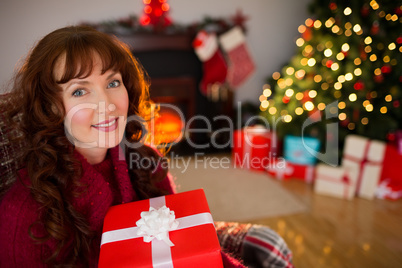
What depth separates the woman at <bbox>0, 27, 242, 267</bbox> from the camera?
2.67 ft

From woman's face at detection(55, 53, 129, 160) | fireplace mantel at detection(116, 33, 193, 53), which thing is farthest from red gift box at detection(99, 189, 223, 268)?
fireplace mantel at detection(116, 33, 193, 53)

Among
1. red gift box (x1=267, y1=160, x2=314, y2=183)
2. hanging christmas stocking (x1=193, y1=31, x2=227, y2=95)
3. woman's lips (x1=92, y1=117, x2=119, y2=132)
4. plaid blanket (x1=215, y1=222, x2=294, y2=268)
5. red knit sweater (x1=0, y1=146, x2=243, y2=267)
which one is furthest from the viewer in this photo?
hanging christmas stocking (x1=193, y1=31, x2=227, y2=95)

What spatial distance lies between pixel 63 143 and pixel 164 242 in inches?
18.3

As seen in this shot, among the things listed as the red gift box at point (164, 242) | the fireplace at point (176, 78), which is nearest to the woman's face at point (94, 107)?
the red gift box at point (164, 242)

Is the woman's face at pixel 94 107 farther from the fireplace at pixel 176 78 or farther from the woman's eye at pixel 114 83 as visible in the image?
the fireplace at pixel 176 78

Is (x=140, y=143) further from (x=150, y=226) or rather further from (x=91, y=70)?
(x=150, y=226)

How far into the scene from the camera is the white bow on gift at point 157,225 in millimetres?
711

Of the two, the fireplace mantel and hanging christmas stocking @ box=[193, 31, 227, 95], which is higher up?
the fireplace mantel

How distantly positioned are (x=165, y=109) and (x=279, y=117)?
4.37ft

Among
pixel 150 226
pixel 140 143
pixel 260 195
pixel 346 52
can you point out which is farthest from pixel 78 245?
pixel 346 52

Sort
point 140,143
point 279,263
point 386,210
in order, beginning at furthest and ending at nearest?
point 386,210
point 140,143
point 279,263

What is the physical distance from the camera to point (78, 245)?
2.89ft

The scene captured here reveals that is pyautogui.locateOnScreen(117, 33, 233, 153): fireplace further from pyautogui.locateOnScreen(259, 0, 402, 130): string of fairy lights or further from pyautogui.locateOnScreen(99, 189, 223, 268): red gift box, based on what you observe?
pyautogui.locateOnScreen(99, 189, 223, 268): red gift box

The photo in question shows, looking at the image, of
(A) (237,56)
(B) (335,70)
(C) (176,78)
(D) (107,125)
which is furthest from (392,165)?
(D) (107,125)
